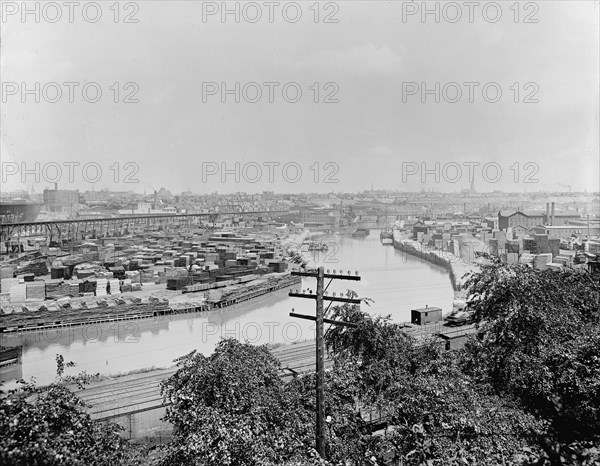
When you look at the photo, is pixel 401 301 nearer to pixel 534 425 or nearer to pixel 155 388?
pixel 155 388

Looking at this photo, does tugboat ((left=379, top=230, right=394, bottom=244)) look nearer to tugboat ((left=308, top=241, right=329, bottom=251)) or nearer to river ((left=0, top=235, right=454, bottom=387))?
tugboat ((left=308, top=241, right=329, bottom=251))

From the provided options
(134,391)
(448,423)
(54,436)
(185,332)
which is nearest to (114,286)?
(185,332)

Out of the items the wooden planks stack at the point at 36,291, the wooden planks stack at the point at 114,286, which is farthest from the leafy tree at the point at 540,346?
the wooden planks stack at the point at 36,291

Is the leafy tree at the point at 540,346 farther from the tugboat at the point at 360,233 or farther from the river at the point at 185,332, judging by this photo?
the tugboat at the point at 360,233

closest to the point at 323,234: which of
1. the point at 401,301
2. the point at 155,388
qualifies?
the point at 401,301

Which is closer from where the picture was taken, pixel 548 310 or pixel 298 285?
pixel 548 310

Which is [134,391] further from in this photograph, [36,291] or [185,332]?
[36,291]

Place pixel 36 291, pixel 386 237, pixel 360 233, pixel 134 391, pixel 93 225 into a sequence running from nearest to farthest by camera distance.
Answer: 1. pixel 134 391
2. pixel 36 291
3. pixel 93 225
4. pixel 386 237
5. pixel 360 233
